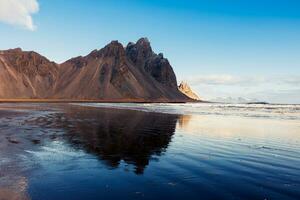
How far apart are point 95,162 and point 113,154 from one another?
2.14 m

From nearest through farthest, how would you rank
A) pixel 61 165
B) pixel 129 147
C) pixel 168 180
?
pixel 168 180
pixel 61 165
pixel 129 147

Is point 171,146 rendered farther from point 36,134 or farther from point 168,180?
point 36,134

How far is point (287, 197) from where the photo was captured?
32.1 feet

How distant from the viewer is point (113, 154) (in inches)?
646

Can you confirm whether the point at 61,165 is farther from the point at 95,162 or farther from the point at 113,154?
the point at 113,154

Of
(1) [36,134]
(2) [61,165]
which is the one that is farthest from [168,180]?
(1) [36,134]

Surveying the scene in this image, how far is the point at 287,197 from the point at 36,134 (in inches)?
713

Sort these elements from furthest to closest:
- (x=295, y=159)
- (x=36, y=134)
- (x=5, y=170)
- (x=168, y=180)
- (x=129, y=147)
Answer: (x=36, y=134) → (x=129, y=147) → (x=295, y=159) → (x=5, y=170) → (x=168, y=180)

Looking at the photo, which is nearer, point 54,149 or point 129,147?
point 54,149

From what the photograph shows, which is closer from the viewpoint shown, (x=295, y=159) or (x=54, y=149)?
(x=295, y=159)

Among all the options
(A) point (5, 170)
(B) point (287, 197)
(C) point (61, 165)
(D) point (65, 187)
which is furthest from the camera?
(C) point (61, 165)

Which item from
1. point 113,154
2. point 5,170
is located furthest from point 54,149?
point 5,170

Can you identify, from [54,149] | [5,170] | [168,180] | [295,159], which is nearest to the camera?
[168,180]

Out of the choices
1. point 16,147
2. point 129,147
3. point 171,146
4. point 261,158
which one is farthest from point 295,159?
point 16,147
